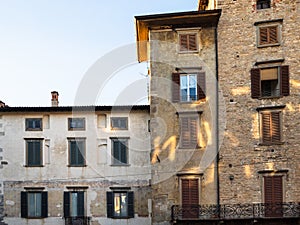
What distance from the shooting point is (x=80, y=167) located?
93.4 ft


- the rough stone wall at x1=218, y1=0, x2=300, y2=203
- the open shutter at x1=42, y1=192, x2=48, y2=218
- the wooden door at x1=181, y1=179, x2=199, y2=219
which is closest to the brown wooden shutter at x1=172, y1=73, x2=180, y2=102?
the rough stone wall at x1=218, y1=0, x2=300, y2=203

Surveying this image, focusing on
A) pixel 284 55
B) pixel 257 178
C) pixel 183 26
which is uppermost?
pixel 183 26

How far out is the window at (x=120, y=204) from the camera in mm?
27797

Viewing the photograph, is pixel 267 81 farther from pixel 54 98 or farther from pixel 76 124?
pixel 54 98

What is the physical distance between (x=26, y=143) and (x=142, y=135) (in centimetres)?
738

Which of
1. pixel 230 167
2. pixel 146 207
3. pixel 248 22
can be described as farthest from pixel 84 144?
pixel 248 22

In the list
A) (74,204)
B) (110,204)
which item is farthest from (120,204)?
(74,204)

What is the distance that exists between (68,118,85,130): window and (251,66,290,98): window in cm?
1098

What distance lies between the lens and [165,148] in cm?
2472

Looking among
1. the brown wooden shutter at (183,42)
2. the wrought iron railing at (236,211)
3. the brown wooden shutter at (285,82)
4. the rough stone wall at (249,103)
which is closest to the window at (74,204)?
the wrought iron railing at (236,211)

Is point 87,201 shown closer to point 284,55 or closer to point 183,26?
point 183,26

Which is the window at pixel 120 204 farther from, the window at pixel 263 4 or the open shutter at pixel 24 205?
the window at pixel 263 4

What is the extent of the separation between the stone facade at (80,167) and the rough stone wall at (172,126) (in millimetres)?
3802

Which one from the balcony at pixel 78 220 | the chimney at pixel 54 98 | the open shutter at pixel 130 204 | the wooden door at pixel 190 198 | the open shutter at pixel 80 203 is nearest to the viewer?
the wooden door at pixel 190 198
